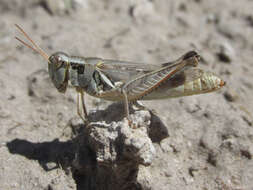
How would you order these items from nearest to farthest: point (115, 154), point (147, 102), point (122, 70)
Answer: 1. point (115, 154)
2. point (122, 70)
3. point (147, 102)

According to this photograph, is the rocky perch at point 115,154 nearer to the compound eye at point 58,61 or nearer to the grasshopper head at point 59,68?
the grasshopper head at point 59,68

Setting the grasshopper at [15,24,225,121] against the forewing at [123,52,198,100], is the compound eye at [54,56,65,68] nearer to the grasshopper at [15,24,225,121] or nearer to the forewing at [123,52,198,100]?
the grasshopper at [15,24,225,121]

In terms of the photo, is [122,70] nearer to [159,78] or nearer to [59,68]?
[159,78]

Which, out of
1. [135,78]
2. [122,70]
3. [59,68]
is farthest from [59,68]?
[135,78]

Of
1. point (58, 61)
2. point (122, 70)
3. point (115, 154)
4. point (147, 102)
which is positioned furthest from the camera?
point (147, 102)

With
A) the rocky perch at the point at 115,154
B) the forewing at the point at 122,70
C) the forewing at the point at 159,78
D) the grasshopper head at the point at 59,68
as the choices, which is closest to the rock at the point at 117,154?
the rocky perch at the point at 115,154

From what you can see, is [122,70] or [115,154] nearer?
[115,154]

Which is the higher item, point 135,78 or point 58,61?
point 58,61

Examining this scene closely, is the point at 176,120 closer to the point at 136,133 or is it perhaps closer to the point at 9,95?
the point at 136,133
